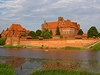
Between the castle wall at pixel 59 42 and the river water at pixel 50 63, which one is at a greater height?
the castle wall at pixel 59 42

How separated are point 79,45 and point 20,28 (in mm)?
31708

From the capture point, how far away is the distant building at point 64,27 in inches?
2720

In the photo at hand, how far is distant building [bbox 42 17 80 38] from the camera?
69.1 m

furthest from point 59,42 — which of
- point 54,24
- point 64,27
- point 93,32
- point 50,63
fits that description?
point 50,63

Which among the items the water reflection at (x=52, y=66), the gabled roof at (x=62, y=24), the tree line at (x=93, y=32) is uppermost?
the gabled roof at (x=62, y=24)

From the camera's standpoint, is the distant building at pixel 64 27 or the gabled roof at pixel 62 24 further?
the gabled roof at pixel 62 24

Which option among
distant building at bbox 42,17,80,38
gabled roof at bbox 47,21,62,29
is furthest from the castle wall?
gabled roof at bbox 47,21,62,29

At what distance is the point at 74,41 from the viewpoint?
50.0m

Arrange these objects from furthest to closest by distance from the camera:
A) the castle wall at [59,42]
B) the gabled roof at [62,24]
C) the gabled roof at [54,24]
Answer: the gabled roof at [54,24]
the gabled roof at [62,24]
the castle wall at [59,42]

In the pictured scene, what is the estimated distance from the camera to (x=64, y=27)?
69.9 m

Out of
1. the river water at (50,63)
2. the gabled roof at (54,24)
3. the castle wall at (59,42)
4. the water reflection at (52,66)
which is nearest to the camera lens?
the water reflection at (52,66)

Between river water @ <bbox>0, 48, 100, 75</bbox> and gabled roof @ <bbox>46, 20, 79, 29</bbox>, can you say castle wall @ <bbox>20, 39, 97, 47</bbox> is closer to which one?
gabled roof @ <bbox>46, 20, 79, 29</bbox>

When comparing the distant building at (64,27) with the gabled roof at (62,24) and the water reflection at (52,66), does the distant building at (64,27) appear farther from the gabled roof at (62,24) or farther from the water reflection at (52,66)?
the water reflection at (52,66)

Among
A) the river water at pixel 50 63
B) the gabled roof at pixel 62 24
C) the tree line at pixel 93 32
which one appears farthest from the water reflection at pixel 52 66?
the gabled roof at pixel 62 24
